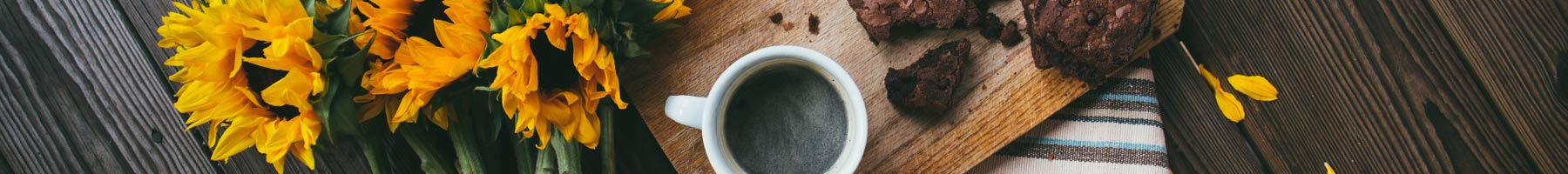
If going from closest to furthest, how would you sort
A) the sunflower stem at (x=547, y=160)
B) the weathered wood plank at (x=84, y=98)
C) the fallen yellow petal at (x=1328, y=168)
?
the sunflower stem at (x=547, y=160), the weathered wood plank at (x=84, y=98), the fallen yellow petal at (x=1328, y=168)

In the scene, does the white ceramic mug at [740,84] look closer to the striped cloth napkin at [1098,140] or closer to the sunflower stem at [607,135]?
the sunflower stem at [607,135]

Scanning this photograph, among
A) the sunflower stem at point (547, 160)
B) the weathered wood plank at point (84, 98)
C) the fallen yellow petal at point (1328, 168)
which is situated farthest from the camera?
the fallen yellow petal at point (1328, 168)

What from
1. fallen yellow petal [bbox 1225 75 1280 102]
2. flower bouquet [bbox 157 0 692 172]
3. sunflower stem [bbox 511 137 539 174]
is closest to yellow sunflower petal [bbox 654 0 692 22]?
flower bouquet [bbox 157 0 692 172]

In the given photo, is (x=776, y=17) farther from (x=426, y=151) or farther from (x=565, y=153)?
(x=426, y=151)

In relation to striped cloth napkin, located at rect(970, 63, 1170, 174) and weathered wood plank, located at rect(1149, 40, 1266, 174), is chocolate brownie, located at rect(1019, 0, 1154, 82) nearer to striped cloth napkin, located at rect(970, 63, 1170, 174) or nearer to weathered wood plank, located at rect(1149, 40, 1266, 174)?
striped cloth napkin, located at rect(970, 63, 1170, 174)

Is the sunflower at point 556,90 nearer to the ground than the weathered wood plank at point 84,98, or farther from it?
nearer to the ground

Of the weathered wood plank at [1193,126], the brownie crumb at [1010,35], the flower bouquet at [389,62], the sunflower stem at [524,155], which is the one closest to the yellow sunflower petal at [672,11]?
the flower bouquet at [389,62]

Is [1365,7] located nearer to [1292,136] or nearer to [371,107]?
[1292,136]
